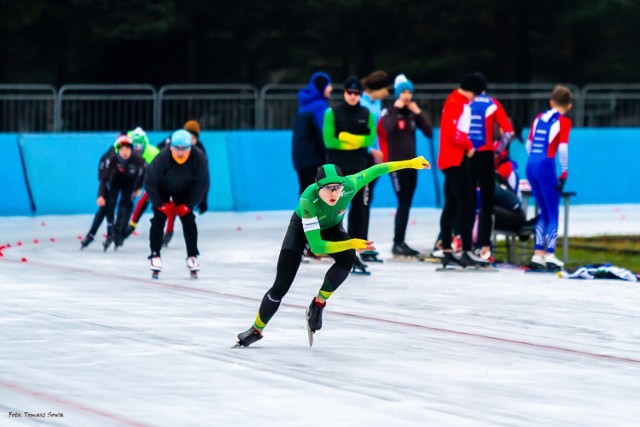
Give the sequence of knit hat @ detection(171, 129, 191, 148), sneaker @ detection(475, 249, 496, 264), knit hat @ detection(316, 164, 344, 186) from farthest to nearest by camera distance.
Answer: sneaker @ detection(475, 249, 496, 264) < knit hat @ detection(171, 129, 191, 148) < knit hat @ detection(316, 164, 344, 186)

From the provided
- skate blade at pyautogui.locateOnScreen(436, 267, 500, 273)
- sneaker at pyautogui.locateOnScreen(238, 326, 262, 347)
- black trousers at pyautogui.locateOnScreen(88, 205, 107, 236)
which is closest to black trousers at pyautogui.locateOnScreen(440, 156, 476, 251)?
skate blade at pyautogui.locateOnScreen(436, 267, 500, 273)

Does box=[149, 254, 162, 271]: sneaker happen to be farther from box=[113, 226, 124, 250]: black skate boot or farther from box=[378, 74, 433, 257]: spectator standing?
box=[113, 226, 124, 250]: black skate boot

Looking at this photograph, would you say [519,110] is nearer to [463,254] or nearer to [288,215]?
[288,215]

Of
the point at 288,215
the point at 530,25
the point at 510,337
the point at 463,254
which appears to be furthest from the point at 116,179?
the point at 530,25

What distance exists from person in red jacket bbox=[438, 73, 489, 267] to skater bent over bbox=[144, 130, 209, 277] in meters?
2.66

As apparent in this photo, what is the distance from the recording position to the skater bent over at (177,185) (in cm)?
1573

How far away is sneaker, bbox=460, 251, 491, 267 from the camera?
56.2ft

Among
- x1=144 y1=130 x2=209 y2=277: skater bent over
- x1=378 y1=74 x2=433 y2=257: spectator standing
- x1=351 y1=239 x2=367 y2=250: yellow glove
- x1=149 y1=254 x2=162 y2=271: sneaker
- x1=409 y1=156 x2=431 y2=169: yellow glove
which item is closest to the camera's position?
x1=351 y1=239 x2=367 y2=250: yellow glove

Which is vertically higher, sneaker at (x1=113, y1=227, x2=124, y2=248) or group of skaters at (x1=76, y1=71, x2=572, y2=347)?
group of skaters at (x1=76, y1=71, x2=572, y2=347)

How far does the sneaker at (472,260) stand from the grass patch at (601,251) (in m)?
0.99

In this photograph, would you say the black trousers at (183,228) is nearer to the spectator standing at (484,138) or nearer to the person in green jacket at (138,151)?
the spectator standing at (484,138)

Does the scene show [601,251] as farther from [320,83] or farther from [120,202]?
[120,202]

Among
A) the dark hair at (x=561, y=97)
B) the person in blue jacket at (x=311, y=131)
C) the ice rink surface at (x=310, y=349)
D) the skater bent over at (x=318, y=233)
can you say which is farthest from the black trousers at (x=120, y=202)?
the skater bent over at (x=318, y=233)

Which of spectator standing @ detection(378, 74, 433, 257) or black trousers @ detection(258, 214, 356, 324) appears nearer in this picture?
black trousers @ detection(258, 214, 356, 324)
